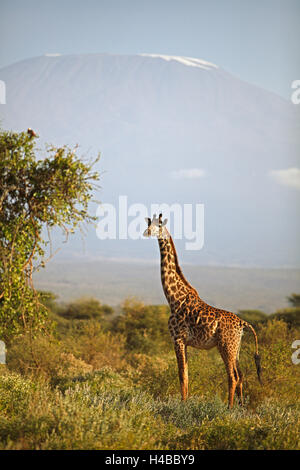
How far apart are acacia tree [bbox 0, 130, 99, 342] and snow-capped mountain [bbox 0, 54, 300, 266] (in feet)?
186

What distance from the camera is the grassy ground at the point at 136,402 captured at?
5938 millimetres

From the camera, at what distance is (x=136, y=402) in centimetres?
808

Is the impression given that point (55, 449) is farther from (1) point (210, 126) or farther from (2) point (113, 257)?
(1) point (210, 126)

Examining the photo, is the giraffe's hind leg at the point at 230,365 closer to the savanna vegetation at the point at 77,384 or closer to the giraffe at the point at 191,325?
the giraffe at the point at 191,325

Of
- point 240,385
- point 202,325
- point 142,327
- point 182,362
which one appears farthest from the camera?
point 142,327

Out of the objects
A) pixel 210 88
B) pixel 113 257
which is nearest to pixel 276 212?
pixel 210 88

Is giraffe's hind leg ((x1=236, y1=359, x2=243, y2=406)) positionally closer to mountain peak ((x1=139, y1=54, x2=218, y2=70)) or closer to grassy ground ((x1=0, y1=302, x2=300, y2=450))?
grassy ground ((x1=0, y1=302, x2=300, y2=450))

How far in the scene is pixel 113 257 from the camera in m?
61.1

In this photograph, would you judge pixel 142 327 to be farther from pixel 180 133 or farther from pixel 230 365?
pixel 180 133

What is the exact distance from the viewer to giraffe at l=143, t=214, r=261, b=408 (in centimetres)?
816

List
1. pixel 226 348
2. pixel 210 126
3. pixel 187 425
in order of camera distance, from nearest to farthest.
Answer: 1. pixel 187 425
2. pixel 226 348
3. pixel 210 126

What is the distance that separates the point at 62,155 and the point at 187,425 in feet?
14.4

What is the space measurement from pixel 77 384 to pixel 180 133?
77.4m

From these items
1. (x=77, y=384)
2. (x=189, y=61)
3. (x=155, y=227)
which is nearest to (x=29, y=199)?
(x=155, y=227)
